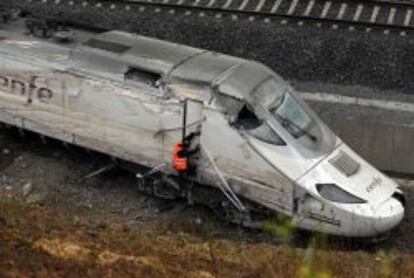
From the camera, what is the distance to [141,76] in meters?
12.6

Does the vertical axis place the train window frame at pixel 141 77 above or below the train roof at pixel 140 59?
below

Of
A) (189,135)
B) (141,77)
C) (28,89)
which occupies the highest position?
(141,77)

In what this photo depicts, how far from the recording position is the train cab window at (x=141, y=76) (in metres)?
12.5

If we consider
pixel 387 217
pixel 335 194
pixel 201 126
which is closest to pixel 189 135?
pixel 201 126

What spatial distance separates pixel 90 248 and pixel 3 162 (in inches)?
194

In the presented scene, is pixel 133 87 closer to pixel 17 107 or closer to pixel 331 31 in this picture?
pixel 17 107

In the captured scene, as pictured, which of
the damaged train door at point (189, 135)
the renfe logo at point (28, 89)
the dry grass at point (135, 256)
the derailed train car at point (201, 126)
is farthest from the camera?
the renfe logo at point (28, 89)

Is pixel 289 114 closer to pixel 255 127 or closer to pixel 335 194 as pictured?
pixel 255 127

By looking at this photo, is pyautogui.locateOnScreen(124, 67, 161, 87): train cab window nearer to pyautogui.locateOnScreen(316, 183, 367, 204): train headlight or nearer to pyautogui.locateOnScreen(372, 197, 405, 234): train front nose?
pyautogui.locateOnScreen(316, 183, 367, 204): train headlight

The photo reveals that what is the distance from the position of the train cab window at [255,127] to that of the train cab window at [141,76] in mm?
1323

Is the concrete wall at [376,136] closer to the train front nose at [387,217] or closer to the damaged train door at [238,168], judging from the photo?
the train front nose at [387,217]

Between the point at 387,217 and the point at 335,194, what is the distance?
0.74 m

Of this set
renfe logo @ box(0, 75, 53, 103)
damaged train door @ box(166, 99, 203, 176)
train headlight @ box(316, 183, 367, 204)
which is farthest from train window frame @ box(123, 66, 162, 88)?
train headlight @ box(316, 183, 367, 204)

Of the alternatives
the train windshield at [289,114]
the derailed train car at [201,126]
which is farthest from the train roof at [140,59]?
the train windshield at [289,114]
